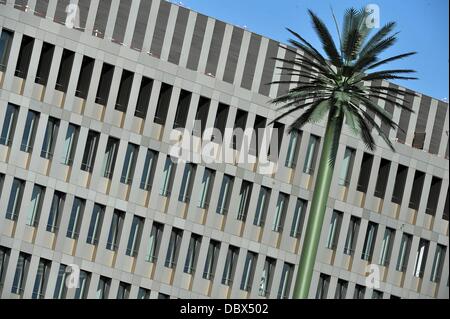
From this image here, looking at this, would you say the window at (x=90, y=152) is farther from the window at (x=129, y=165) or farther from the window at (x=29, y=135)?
the window at (x=29, y=135)

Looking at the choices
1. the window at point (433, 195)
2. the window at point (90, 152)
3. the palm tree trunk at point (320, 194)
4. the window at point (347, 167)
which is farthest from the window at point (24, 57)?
the window at point (433, 195)

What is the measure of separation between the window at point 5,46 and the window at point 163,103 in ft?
33.9

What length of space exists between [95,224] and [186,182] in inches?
261

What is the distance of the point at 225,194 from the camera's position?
7238 centimetres

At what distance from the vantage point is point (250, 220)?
72688 millimetres

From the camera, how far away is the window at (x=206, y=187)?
235 ft

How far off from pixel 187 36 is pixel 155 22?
7.52 ft

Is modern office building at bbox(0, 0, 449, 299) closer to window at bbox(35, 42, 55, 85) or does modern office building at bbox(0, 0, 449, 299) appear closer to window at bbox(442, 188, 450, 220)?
window at bbox(35, 42, 55, 85)

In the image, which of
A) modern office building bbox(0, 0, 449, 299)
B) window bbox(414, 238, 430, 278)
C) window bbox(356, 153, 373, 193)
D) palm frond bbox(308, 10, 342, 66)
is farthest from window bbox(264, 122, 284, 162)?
palm frond bbox(308, 10, 342, 66)

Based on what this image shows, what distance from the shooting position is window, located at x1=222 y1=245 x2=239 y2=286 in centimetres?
7194

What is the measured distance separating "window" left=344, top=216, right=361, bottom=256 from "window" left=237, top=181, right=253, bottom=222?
8129 millimetres

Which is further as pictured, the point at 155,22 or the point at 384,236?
the point at 384,236

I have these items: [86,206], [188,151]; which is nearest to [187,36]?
[188,151]
